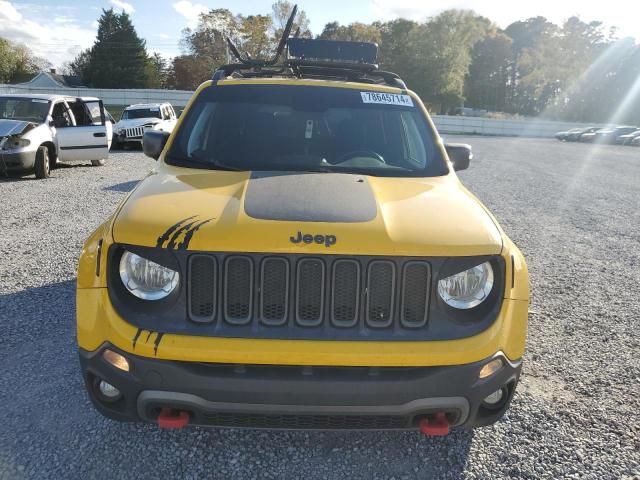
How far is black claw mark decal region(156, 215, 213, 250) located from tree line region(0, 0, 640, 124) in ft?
184

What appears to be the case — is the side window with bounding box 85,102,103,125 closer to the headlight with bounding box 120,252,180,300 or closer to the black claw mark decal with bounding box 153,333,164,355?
the headlight with bounding box 120,252,180,300

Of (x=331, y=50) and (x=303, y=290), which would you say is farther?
(x=331, y=50)

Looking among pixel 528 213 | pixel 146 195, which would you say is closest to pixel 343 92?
pixel 146 195

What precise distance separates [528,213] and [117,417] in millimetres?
8384

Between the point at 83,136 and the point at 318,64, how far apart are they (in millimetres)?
8761

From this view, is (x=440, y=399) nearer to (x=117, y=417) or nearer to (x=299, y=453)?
(x=299, y=453)

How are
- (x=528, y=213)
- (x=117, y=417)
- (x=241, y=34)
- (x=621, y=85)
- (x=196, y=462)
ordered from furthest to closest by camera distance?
(x=621, y=85), (x=241, y=34), (x=528, y=213), (x=196, y=462), (x=117, y=417)

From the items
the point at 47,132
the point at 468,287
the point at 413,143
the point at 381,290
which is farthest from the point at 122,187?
the point at 468,287

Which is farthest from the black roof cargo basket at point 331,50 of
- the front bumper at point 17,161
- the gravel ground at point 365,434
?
the front bumper at point 17,161

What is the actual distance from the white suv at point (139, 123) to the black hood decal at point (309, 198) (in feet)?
47.5

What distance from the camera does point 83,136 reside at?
11.5 m

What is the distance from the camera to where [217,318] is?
7.11 feet

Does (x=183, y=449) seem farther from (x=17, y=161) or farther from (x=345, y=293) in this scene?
(x=17, y=161)

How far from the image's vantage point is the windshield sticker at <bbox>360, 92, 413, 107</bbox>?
363 cm
